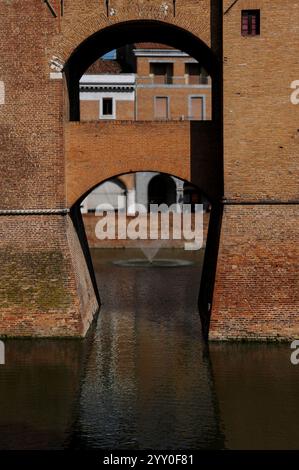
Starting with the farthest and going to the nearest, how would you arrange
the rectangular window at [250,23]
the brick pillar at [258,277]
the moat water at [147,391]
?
the rectangular window at [250,23] → the brick pillar at [258,277] → the moat water at [147,391]

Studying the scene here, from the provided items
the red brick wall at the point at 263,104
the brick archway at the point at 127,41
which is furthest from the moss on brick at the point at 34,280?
the red brick wall at the point at 263,104

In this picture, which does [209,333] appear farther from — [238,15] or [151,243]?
[151,243]

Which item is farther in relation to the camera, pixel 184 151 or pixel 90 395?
pixel 184 151

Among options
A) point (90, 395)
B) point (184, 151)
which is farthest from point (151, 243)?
point (90, 395)

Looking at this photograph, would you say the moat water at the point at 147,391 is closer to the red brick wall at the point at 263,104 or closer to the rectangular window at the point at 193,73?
the red brick wall at the point at 263,104

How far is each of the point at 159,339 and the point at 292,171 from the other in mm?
6144

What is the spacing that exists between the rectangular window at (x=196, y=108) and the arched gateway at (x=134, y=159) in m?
32.2

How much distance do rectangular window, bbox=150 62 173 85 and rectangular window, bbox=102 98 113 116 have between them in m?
3.92

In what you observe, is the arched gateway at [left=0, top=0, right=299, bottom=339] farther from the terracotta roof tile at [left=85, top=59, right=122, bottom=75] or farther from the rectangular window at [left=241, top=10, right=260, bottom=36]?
the terracotta roof tile at [left=85, top=59, right=122, bottom=75]

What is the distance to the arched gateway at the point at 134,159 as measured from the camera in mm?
19281

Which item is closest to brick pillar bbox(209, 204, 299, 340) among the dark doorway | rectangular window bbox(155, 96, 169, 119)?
rectangular window bbox(155, 96, 169, 119)

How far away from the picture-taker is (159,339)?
66.2 ft

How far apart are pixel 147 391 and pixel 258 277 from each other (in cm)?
535

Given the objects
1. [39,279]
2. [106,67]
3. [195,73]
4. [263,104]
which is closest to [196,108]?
[195,73]
